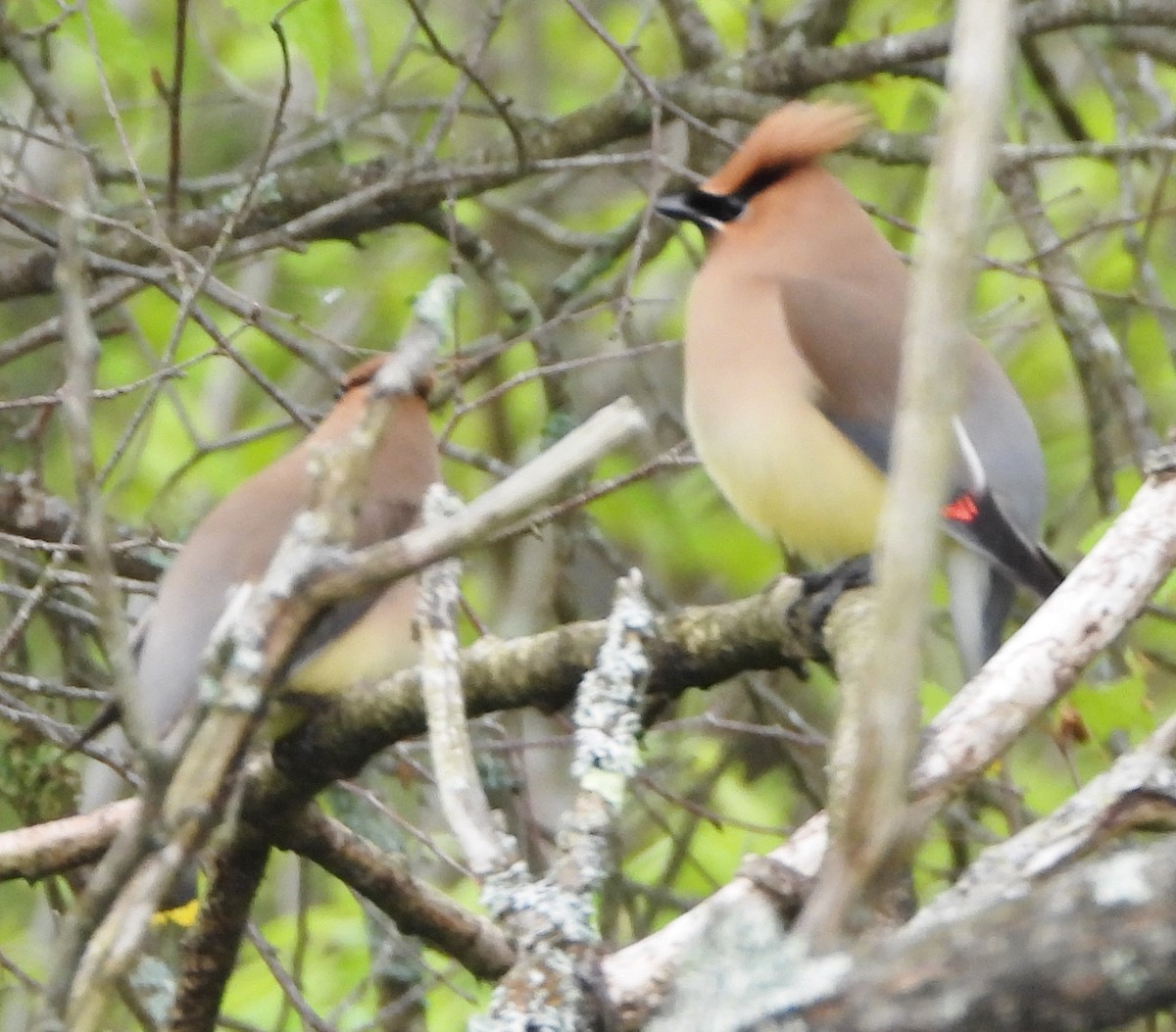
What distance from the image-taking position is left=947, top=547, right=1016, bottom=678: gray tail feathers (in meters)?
3.42

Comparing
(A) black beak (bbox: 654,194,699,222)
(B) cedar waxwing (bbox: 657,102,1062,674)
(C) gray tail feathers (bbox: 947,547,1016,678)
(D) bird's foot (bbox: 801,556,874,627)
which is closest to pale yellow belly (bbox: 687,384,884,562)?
(B) cedar waxwing (bbox: 657,102,1062,674)

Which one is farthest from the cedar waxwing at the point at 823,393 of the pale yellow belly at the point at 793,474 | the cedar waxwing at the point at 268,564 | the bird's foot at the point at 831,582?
the cedar waxwing at the point at 268,564

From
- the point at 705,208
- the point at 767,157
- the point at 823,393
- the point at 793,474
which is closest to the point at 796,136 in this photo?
the point at 767,157

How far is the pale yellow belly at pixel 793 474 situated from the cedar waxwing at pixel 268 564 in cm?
48

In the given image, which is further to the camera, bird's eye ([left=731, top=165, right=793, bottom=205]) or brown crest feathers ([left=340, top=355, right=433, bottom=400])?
bird's eye ([left=731, top=165, right=793, bottom=205])

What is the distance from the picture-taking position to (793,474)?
350 centimetres

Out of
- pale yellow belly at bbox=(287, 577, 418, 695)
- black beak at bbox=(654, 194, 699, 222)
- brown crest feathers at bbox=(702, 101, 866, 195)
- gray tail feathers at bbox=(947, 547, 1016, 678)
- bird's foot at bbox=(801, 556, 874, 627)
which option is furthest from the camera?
black beak at bbox=(654, 194, 699, 222)

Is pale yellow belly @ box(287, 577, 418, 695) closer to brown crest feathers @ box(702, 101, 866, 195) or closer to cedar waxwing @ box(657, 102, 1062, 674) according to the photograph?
cedar waxwing @ box(657, 102, 1062, 674)

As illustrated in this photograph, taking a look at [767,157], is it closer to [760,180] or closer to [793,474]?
[760,180]

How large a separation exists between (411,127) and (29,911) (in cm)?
221

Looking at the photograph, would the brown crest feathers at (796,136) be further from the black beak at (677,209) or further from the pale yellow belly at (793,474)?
the pale yellow belly at (793,474)

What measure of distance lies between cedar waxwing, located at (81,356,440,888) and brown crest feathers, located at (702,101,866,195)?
77 centimetres

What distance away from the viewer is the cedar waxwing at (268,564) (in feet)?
10.1

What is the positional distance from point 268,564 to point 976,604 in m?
1.13
